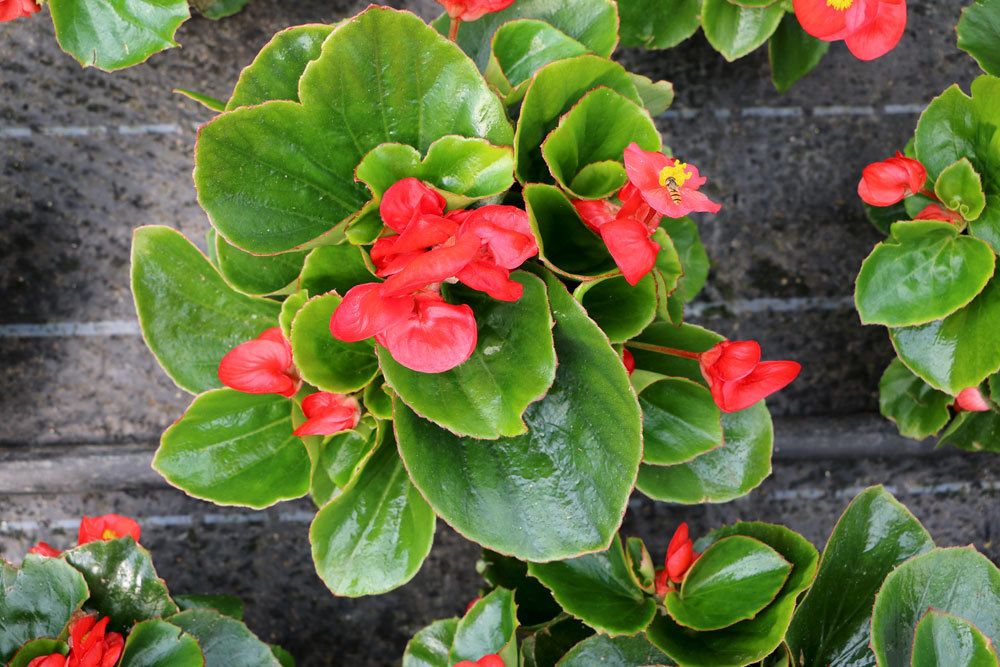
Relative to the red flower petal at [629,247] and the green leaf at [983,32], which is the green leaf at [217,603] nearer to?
the red flower petal at [629,247]

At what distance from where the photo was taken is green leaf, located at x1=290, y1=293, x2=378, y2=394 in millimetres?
645

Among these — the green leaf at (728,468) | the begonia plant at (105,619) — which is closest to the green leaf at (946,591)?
the green leaf at (728,468)

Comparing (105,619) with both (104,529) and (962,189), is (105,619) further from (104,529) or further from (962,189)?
(962,189)

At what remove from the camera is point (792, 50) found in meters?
1.09

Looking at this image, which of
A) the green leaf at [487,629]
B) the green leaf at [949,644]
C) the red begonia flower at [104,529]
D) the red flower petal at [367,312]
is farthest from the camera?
the red begonia flower at [104,529]

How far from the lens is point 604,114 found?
0.64 m

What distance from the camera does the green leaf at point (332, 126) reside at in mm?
611

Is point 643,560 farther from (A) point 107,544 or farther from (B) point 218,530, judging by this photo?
(B) point 218,530

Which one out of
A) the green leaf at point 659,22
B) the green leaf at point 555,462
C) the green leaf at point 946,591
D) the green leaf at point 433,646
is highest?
the green leaf at point 659,22

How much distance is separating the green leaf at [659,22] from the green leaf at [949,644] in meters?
0.73

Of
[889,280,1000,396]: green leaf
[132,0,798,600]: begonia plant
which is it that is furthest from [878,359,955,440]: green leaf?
[132,0,798,600]: begonia plant

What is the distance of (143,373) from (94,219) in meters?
0.23

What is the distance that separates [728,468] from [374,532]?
0.34 m

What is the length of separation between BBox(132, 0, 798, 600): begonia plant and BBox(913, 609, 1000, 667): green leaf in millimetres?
212
